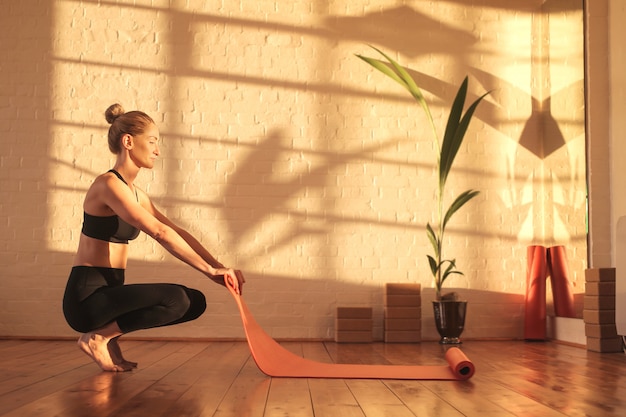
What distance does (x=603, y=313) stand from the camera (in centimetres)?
430

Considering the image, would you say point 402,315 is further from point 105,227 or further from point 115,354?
point 105,227

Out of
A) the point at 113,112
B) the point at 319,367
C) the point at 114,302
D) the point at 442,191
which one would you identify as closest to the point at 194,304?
the point at 114,302

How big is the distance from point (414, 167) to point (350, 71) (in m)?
0.81

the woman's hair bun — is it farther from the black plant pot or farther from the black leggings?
the black plant pot

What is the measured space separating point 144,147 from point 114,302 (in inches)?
24.9

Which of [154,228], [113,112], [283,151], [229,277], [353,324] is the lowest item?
[353,324]

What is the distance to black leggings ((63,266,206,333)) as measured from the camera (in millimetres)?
3055

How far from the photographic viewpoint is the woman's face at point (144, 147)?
320cm

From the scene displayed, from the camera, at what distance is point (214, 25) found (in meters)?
5.52

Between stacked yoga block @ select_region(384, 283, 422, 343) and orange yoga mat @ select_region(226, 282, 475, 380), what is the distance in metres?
1.91

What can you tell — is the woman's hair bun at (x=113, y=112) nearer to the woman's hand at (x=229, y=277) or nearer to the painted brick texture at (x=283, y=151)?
the woman's hand at (x=229, y=277)

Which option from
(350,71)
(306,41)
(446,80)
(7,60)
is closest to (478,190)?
(446,80)

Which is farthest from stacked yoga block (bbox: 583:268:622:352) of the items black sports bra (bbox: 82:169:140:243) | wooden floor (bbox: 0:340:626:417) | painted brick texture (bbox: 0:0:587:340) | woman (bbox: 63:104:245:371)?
black sports bra (bbox: 82:169:140:243)

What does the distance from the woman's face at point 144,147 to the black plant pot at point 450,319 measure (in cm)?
257
